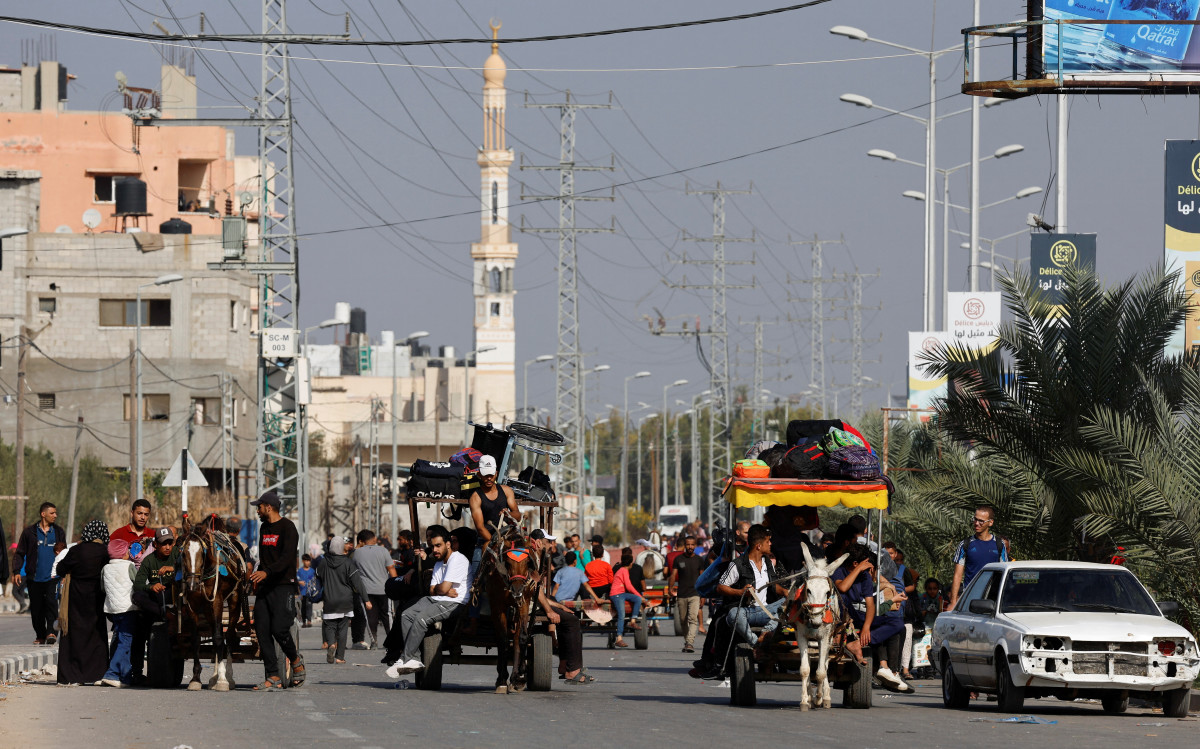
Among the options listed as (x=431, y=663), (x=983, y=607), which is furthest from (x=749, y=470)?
(x=431, y=663)

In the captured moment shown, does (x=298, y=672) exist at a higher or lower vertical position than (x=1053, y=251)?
lower

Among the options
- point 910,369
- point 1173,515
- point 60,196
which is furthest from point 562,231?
point 1173,515

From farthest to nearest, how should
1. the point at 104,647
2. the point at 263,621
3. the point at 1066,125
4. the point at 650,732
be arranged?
the point at 1066,125 → the point at 104,647 → the point at 263,621 → the point at 650,732

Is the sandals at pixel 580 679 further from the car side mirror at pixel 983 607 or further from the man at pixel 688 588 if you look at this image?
the man at pixel 688 588

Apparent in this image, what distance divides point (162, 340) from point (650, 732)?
196 feet

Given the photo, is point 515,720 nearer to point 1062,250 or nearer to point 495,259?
point 1062,250

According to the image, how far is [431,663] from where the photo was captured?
17.8 m

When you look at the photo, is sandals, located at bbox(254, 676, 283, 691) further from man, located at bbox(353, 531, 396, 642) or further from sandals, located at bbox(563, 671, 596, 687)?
man, located at bbox(353, 531, 396, 642)

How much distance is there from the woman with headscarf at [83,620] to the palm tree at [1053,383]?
1028 centimetres

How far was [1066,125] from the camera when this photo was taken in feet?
124

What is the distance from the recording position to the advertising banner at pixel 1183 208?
26.4 meters

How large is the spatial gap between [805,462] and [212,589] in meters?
5.55

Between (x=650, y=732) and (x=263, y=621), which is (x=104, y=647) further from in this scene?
(x=650, y=732)

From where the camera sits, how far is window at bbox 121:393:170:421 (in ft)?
232
